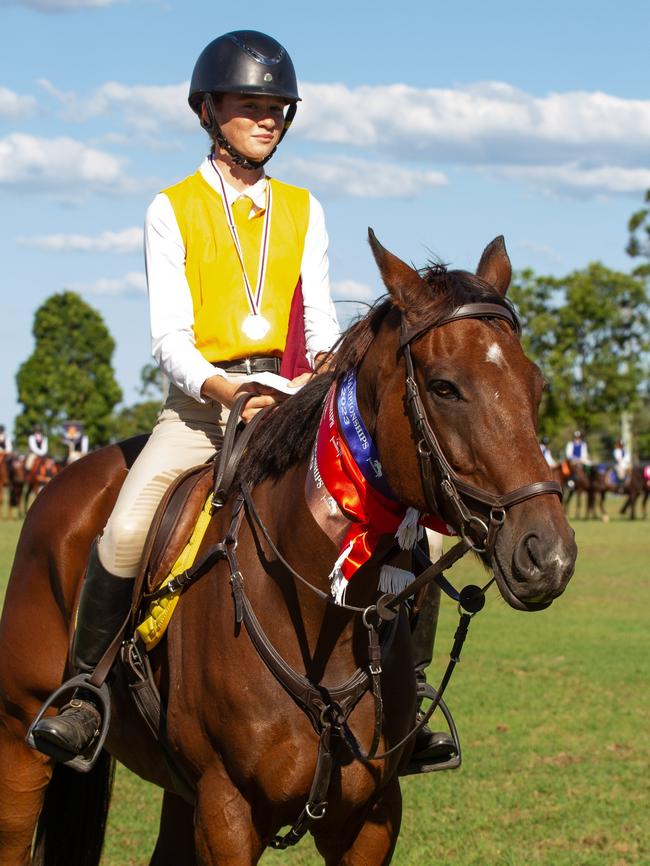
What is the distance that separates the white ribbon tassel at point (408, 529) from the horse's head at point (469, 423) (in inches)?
5.7

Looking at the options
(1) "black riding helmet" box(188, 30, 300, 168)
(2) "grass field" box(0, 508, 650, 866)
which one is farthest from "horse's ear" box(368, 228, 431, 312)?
(2) "grass field" box(0, 508, 650, 866)

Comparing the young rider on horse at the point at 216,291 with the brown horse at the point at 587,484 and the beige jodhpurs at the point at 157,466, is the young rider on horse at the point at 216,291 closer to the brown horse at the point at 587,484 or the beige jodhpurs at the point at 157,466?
the beige jodhpurs at the point at 157,466

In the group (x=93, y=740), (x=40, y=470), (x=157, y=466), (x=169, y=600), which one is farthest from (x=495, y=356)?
(x=40, y=470)

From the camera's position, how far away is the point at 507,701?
410 inches

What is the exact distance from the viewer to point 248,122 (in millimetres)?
4914

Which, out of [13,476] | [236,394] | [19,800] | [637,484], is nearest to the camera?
[236,394]

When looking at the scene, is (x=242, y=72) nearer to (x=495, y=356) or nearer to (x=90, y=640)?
(x=495, y=356)

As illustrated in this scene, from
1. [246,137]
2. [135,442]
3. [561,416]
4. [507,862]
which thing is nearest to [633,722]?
[507,862]

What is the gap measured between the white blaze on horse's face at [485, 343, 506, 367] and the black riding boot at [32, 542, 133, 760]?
1.81m

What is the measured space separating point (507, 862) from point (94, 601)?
3.04 metres

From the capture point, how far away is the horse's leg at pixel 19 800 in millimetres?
5227

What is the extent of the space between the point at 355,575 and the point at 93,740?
4.54ft

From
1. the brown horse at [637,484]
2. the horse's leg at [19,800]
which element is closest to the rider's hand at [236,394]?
the horse's leg at [19,800]

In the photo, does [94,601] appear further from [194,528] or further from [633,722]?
[633,722]
